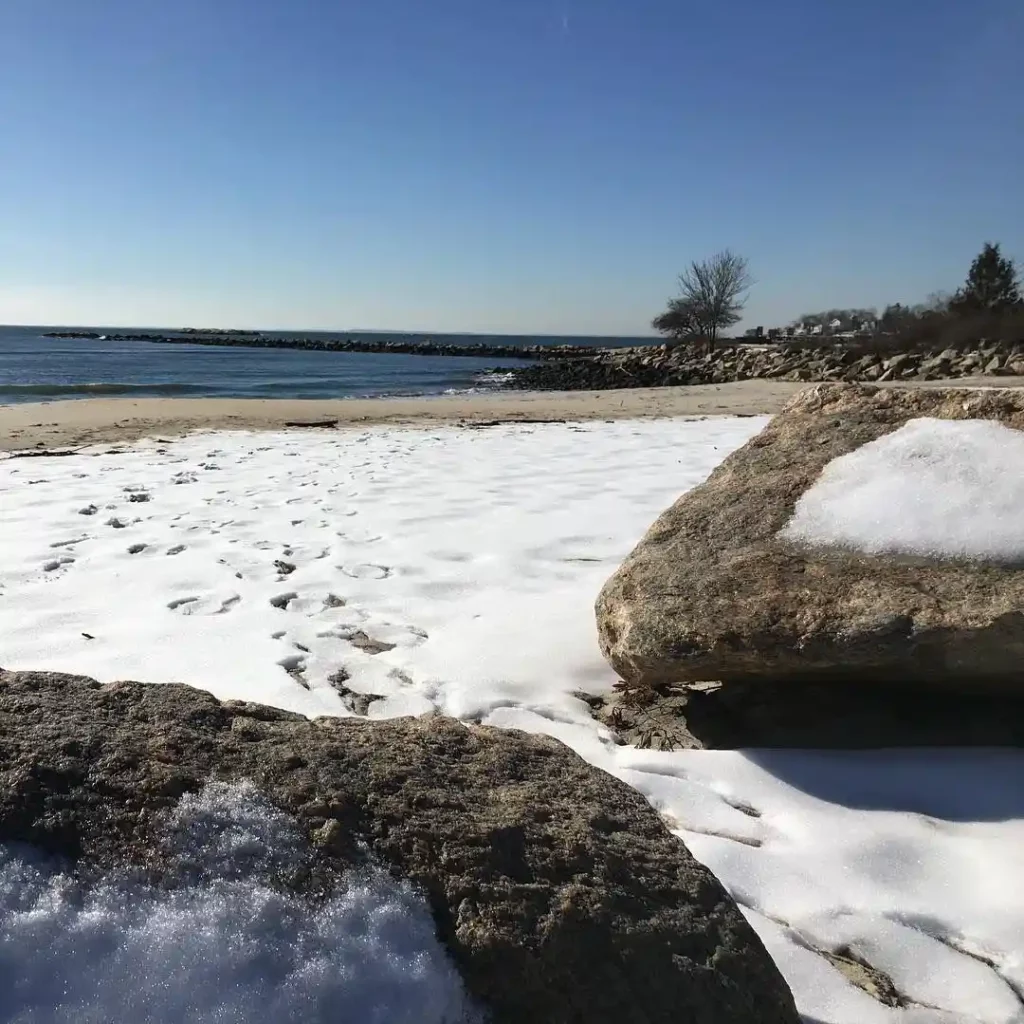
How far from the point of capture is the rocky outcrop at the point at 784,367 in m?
19.9

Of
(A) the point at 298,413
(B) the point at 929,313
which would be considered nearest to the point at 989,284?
(B) the point at 929,313

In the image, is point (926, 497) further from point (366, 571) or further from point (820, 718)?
point (366, 571)

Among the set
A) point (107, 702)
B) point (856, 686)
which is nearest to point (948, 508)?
point (856, 686)

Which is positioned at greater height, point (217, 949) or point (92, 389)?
point (92, 389)

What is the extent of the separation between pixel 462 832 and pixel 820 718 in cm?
142

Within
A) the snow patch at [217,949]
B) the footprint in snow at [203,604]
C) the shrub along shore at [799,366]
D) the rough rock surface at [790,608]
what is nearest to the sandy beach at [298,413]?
the shrub along shore at [799,366]

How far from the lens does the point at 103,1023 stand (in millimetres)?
925

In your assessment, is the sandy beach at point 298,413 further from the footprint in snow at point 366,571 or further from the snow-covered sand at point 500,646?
the footprint in snow at point 366,571

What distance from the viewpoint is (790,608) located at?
215 cm

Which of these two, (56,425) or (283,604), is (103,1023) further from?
(56,425)

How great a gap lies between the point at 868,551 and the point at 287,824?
188cm

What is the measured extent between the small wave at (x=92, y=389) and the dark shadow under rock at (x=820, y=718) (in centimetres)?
1962

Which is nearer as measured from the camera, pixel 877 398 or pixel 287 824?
pixel 287 824

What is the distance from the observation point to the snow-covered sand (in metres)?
1.58
